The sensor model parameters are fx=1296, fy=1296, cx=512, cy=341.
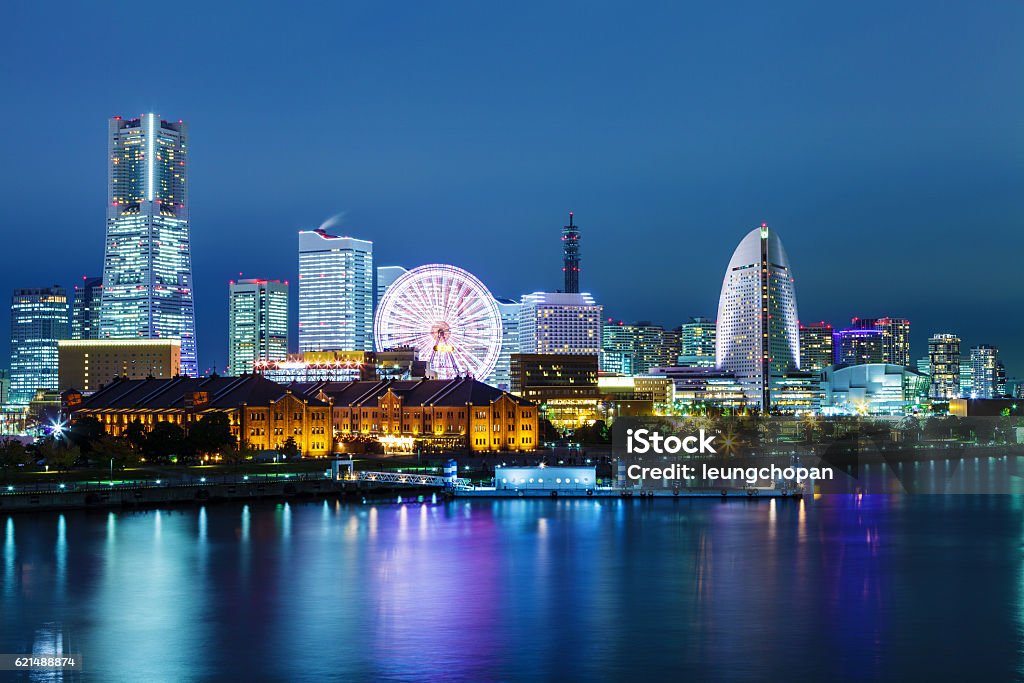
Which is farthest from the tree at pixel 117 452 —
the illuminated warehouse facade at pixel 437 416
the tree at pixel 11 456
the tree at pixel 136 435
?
the illuminated warehouse facade at pixel 437 416

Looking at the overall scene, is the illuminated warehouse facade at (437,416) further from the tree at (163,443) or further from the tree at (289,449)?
the tree at (163,443)

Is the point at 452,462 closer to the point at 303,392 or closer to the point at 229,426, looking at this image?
the point at 229,426

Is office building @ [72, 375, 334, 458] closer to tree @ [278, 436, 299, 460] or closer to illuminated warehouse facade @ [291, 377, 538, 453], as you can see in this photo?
tree @ [278, 436, 299, 460]

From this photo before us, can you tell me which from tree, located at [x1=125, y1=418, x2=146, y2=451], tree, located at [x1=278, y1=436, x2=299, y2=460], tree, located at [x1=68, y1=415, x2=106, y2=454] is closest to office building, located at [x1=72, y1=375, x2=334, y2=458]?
tree, located at [x1=278, y1=436, x2=299, y2=460]

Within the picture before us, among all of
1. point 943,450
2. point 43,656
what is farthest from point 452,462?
point 943,450

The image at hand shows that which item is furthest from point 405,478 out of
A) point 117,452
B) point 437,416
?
point 437,416

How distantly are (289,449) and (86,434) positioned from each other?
59.0ft

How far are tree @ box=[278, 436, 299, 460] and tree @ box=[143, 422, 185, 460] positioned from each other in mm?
11468

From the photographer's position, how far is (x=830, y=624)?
4544cm

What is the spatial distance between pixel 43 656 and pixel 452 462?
55.0 meters

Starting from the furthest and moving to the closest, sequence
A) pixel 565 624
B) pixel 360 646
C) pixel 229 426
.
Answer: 1. pixel 229 426
2. pixel 565 624
3. pixel 360 646

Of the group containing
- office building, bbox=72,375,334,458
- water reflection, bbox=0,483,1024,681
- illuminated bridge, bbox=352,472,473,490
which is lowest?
water reflection, bbox=0,483,1024,681

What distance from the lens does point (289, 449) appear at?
114812mm

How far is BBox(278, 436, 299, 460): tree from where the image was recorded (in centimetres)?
11319
